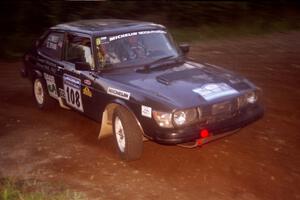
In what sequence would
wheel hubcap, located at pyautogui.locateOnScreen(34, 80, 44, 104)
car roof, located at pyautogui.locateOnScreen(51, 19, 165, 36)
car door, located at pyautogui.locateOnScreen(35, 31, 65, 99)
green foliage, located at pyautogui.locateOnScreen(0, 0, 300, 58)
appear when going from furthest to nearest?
1. green foliage, located at pyautogui.locateOnScreen(0, 0, 300, 58)
2. wheel hubcap, located at pyautogui.locateOnScreen(34, 80, 44, 104)
3. car door, located at pyautogui.locateOnScreen(35, 31, 65, 99)
4. car roof, located at pyautogui.locateOnScreen(51, 19, 165, 36)

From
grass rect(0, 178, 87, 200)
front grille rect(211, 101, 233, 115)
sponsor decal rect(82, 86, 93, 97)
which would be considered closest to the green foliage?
sponsor decal rect(82, 86, 93, 97)

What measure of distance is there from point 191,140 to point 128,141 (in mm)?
849

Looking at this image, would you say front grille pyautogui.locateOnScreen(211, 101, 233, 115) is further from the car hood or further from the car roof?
the car roof

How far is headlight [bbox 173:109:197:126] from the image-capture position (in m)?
5.60

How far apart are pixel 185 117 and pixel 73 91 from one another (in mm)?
2264

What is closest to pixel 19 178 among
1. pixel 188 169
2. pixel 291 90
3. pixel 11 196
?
pixel 11 196

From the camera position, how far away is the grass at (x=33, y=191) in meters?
5.15

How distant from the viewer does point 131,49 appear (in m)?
6.84

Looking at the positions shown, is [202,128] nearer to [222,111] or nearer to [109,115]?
[222,111]

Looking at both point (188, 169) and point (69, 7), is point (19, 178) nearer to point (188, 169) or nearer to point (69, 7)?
point (188, 169)

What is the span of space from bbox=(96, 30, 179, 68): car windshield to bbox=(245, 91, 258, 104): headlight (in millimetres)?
1400

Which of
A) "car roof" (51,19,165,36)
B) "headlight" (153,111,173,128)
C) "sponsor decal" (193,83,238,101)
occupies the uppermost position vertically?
"car roof" (51,19,165,36)

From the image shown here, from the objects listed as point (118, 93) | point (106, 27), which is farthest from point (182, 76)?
point (106, 27)

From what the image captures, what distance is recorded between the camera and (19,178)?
601 cm
